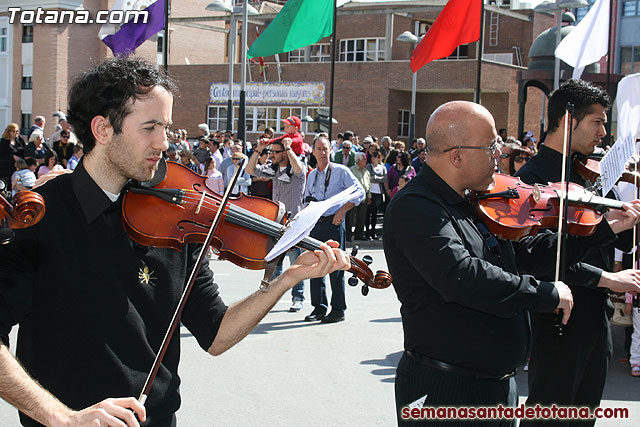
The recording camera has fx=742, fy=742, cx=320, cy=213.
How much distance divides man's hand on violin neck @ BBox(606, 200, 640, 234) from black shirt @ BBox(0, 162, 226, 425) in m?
2.22

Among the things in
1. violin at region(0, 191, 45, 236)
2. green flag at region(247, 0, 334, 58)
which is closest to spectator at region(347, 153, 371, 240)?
green flag at region(247, 0, 334, 58)

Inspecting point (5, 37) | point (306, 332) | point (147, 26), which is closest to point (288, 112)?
point (5, 37)

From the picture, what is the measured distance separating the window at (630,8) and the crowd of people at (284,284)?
42163 mm

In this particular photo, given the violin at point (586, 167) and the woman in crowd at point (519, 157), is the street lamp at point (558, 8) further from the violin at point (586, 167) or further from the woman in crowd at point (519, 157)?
the violin at point (586, 167)

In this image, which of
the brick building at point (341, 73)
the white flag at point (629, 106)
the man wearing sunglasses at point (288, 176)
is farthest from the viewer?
the brick building at point (341, 73)

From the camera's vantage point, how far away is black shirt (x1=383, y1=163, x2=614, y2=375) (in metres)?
2.76

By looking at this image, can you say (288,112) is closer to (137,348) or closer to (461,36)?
(461,36)

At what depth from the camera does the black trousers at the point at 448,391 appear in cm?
286

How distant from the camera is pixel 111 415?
1841 mm

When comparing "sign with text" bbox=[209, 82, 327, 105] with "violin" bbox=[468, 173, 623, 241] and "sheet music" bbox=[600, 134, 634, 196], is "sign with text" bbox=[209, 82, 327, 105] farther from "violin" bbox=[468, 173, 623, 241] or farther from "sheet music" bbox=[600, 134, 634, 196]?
"violin" bbox=[468, 173, 623, 241]

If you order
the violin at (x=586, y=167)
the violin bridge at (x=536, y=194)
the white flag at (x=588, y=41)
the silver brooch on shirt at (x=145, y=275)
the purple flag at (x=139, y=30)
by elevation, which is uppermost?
the purple flag at (x=139, y=30)

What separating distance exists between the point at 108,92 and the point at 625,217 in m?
2.46

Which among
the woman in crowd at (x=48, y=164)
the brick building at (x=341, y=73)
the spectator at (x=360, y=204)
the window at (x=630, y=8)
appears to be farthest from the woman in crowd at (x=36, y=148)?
the window at (x=630, y=8)

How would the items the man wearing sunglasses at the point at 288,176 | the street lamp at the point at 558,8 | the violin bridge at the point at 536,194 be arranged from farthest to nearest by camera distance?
the street lamp at the point at 558,8
the man wearing sunglasses at the point at 288,176
the violin bridge at the point at 536,194
